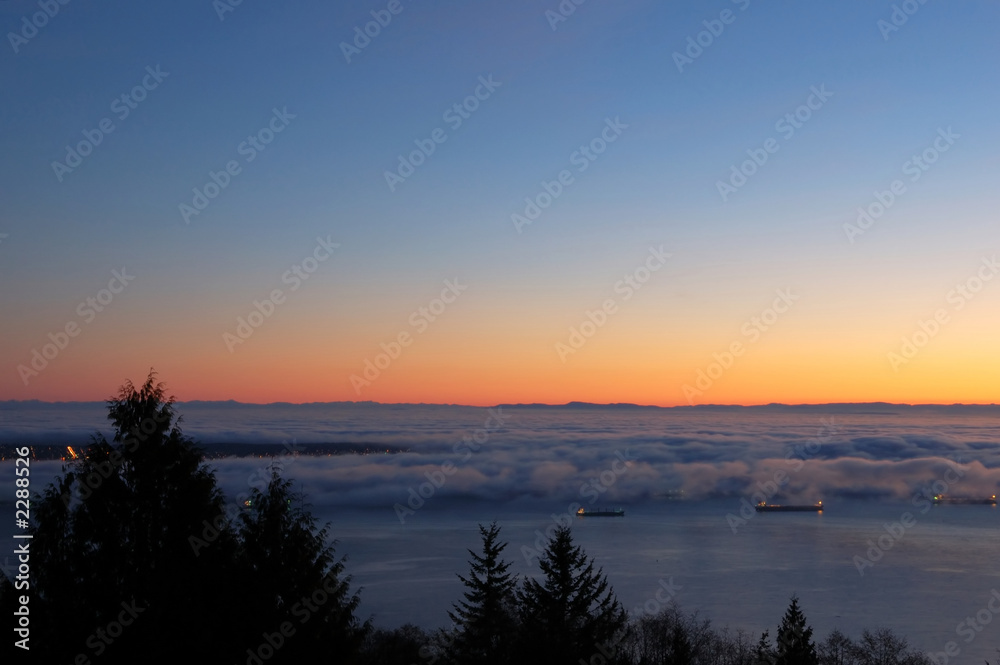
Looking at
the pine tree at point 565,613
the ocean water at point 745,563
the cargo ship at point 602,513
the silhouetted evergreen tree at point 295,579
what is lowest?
the ocean water at point 745,563

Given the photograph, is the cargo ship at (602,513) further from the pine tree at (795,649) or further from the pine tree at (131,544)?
the pine tree at (131,544)

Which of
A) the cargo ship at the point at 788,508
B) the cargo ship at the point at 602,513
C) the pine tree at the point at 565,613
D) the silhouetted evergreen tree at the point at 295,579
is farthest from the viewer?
the cargo ship at the point at 788,508

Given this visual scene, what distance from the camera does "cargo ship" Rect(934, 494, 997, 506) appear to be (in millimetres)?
182875

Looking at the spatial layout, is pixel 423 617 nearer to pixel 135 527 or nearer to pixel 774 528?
pixel 135 527

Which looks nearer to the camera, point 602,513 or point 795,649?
point 795,649

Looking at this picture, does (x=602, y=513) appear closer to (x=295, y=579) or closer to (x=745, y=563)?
(x=745, y=563)

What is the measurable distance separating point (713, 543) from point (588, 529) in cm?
2504

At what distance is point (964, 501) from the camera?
185 metres

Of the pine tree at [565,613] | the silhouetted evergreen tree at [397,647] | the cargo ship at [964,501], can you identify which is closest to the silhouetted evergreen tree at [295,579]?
the pine tree at [565,613]

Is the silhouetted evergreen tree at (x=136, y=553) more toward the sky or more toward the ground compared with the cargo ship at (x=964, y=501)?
more toward the sky

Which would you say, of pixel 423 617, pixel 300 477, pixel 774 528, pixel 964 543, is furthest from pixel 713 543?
pixel 300 477

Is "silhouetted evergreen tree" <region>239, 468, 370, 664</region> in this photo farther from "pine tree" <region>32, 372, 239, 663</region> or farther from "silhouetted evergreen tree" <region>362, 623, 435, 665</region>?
"silhouetted evergreen tree" <region>362, 623, 435, 665</region>

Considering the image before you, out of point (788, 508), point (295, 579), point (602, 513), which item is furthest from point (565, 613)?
point (788, 508)

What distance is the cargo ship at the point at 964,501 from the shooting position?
183m
